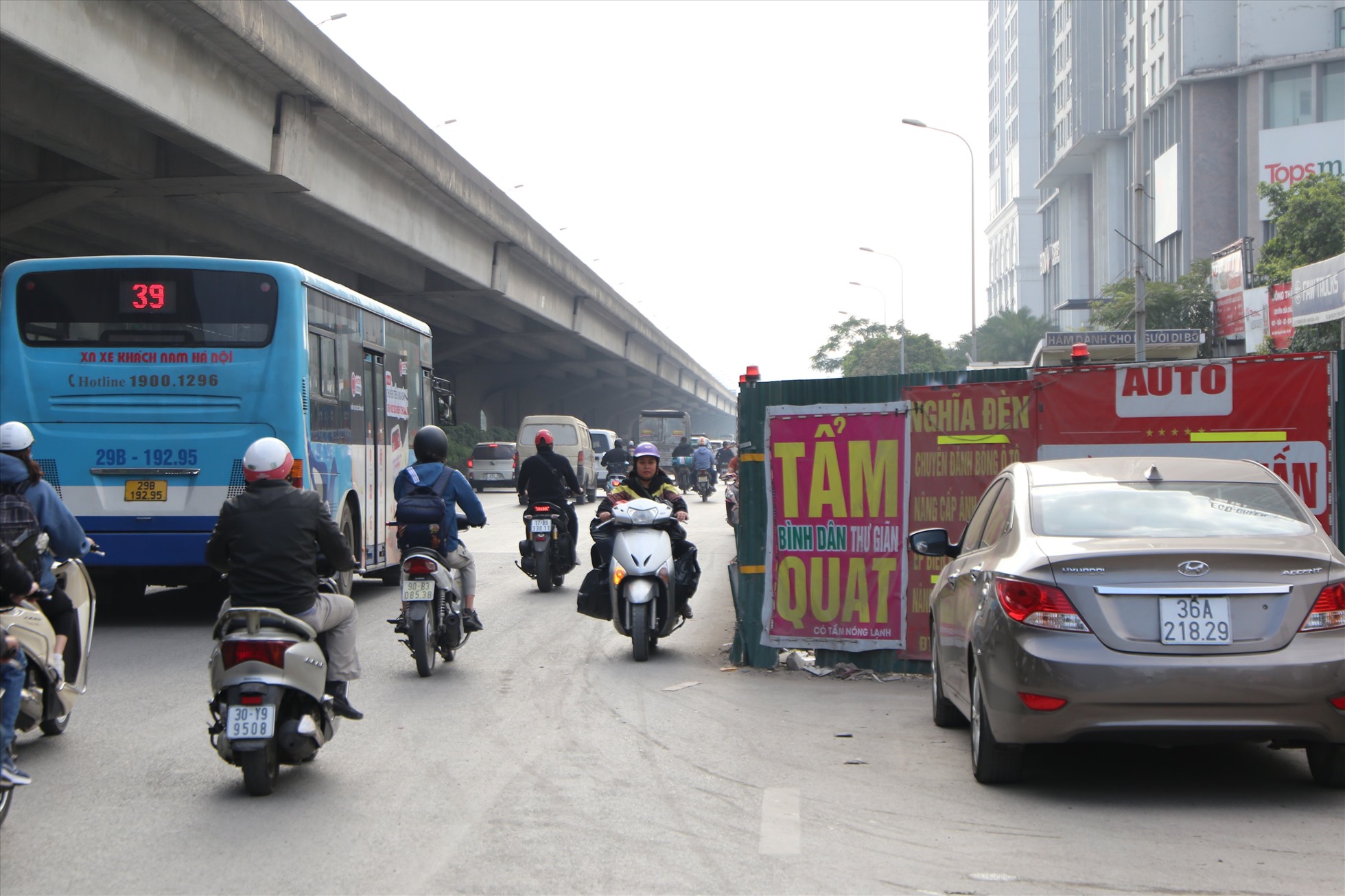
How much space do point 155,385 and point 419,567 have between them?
410 cm

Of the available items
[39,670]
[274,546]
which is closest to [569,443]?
[39,670]

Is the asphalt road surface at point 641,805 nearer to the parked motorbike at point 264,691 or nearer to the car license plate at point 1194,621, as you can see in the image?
the parked motorbike at point 264,691

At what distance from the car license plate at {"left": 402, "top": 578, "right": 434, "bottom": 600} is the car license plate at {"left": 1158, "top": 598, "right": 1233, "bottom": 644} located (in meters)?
5.17

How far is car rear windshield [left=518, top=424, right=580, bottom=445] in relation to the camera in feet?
130

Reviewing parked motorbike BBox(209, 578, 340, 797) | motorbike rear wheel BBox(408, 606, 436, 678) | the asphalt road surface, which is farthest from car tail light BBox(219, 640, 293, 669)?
motorbike rear wheel BBox(408, 606, 436, 678)

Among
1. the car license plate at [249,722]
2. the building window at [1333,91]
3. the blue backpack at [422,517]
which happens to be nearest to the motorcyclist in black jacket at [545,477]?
the blue backpack at [422,517]

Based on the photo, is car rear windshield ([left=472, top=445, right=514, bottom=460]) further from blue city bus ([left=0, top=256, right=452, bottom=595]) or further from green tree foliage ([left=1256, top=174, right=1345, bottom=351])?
blue city bus ([left=0, top=256, right=452, bottom=595])

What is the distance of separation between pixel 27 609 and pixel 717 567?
13.4 meters

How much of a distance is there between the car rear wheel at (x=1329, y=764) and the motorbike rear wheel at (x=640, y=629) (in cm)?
519

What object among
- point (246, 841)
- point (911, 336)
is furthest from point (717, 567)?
point (911, 336)

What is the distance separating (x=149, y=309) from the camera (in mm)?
12312

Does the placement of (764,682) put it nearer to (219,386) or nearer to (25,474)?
(25,474)

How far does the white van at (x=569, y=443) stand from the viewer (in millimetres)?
39281

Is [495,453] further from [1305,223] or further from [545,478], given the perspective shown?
[545,478]
